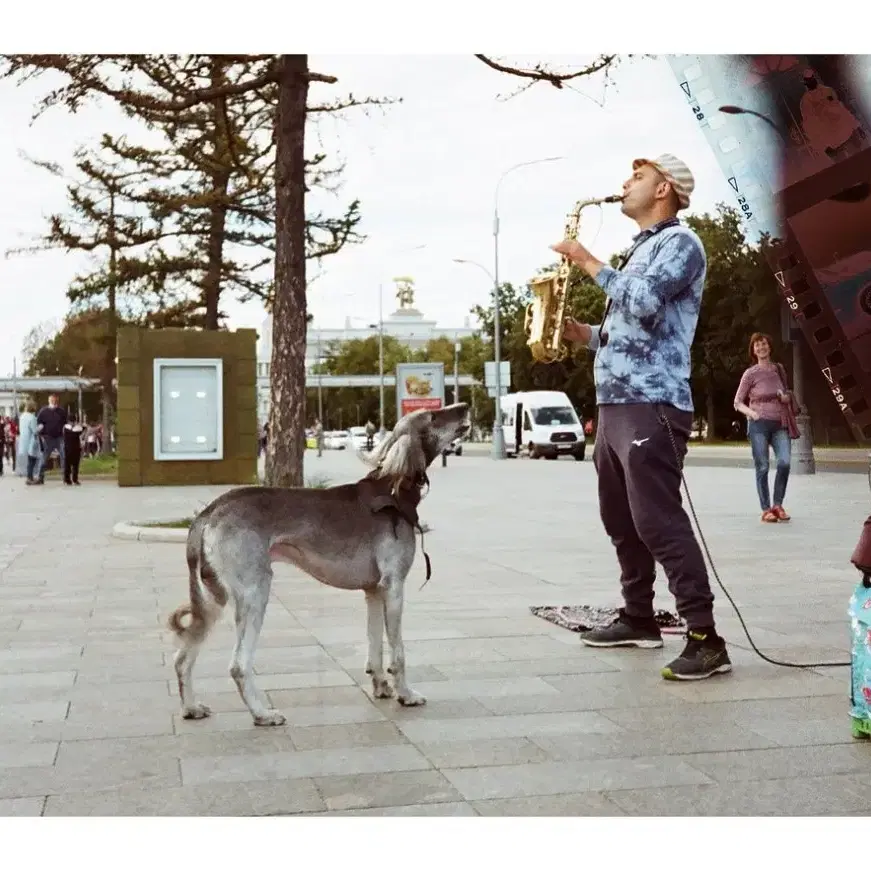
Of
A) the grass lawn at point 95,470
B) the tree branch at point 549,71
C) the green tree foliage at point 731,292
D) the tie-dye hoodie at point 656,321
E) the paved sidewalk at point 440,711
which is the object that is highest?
the tree branch at point 549,71

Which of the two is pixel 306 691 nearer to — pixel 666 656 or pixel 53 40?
pixel 666 656

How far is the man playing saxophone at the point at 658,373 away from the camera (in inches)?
206

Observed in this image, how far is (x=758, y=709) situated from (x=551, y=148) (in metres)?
4.37

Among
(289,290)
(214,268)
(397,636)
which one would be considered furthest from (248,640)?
(214,268)

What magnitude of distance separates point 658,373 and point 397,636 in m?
1.63

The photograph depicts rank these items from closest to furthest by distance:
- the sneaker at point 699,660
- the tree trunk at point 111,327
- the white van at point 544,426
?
the sneaker at point 699,660
the tree trunk at point 111,327
the white van at point 544,426

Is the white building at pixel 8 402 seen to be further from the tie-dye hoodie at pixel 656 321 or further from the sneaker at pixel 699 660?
the sneaker at pixel 699 660

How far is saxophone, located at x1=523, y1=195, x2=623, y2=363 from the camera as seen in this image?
5.54 metres

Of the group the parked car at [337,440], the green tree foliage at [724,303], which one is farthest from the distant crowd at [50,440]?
the parked car at [337,440]

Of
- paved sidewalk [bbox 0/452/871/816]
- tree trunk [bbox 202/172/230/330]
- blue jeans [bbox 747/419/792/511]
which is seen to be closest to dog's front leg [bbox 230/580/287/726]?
paved sidewalk [bbox 0/452/871/816]

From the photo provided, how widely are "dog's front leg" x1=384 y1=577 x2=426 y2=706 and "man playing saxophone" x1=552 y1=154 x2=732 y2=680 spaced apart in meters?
1.14

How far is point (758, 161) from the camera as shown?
8.46 m

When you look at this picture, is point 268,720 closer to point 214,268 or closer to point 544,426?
point 214,268
